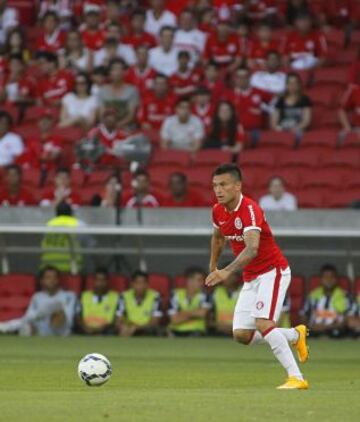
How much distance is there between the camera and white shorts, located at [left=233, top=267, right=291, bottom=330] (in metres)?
11.1

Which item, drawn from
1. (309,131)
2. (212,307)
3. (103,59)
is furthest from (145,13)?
(212,307)

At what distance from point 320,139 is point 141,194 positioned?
9.28 ft

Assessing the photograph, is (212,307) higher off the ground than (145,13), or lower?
lower

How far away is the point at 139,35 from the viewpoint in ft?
75.3

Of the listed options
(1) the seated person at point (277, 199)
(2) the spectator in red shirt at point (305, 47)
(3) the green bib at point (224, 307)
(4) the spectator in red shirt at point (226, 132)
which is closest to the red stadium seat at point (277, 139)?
(4) the spectator in red shirt at point (226, 132)

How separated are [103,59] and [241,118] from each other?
9.67 feet

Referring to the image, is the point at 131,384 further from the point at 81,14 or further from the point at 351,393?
the point at 81,14

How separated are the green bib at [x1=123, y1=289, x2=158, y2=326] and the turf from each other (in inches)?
27.1

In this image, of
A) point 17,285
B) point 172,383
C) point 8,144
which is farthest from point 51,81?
point 172,383

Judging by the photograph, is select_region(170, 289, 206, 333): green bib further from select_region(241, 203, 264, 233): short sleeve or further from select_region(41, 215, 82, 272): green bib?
select_region(241, 203, 264, 233): short sleeve

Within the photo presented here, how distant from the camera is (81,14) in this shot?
80.5 ft

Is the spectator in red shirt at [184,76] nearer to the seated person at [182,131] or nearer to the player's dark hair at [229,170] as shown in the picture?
the seated person at [182,131]

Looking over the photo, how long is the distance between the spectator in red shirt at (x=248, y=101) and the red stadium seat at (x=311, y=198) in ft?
5.84

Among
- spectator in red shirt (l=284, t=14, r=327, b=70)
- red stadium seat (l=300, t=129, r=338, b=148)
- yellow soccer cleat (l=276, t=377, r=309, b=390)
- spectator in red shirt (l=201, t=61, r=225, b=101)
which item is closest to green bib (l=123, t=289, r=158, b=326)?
red stadium seat (l=300, t=129, r=338, b=148)
